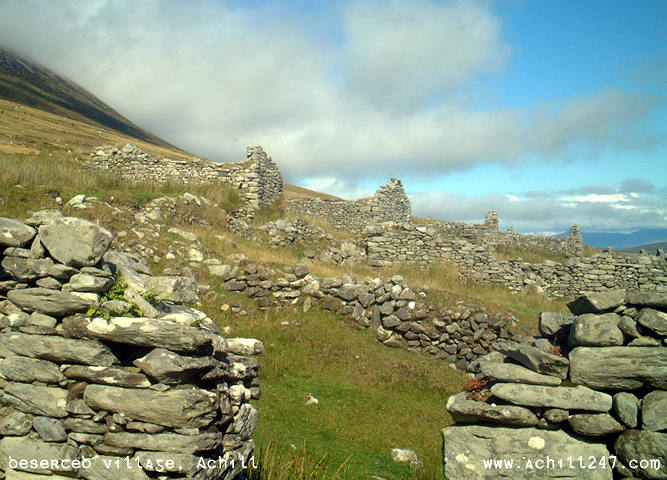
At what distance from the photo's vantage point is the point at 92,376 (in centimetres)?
445

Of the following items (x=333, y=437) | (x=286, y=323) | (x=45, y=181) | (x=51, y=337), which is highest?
(x=45, y=181)

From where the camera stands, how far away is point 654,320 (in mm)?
5656

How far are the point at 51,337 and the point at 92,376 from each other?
71 cm

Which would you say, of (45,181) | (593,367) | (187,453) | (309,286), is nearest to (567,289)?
(309,286)

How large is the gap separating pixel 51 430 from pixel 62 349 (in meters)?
0.87

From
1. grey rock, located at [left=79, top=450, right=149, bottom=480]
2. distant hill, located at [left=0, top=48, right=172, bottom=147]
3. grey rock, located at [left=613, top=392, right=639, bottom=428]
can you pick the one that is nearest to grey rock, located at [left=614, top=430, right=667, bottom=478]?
grey rock, located at [left=613, top=392, right=639, bottom=428]

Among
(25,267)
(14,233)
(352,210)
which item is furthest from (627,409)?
(352,210)

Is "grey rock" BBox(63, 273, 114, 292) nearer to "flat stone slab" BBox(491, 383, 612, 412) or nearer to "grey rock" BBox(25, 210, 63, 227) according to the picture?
"grey rock" BBox(25, 210, 63, 227)

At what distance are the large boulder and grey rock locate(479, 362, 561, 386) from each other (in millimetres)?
5720

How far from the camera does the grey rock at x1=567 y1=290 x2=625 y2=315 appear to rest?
6195mm

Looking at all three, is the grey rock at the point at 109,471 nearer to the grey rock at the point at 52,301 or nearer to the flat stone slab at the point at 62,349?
the flat stone slab at the point at 62,349

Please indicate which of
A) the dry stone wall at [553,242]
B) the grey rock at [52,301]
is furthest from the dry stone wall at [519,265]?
the grey rock at [52,301]

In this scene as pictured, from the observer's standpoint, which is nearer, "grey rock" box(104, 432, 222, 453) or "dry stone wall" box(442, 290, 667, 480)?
"grey rock" box(104, 432, 222, 453)

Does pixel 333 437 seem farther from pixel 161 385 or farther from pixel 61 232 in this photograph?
pixel 61 232
